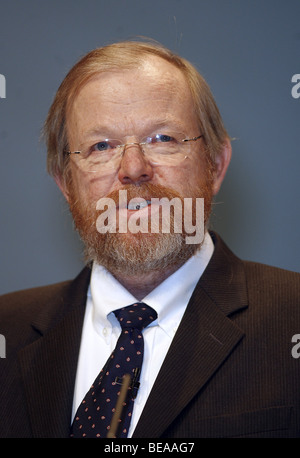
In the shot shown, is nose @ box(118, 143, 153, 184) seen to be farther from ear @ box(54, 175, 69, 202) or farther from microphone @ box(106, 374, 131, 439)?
microphone @ box(106, 374, 131, 439)

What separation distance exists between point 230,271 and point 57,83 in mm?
1003

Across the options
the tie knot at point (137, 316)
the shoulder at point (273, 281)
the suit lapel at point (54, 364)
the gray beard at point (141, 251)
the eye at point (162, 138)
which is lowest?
the suit lapel at point (54, 364)

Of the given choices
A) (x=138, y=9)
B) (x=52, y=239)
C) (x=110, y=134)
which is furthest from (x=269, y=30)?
Result: (x=52, y=239)

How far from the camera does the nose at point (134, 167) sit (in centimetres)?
152

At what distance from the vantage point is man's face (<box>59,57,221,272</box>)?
156 centimetres

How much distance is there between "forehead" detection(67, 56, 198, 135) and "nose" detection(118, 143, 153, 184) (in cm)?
7


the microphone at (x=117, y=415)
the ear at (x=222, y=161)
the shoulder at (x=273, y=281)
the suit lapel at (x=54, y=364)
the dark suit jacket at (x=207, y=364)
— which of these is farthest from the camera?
the ear at (x=222, y=161)

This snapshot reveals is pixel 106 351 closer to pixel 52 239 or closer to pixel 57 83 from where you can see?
pixel 52 239

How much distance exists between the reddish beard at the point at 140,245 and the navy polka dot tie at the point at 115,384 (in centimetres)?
15

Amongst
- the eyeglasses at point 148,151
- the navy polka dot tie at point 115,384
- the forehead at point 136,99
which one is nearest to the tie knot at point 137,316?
the navy polka dot tie at point 115,384

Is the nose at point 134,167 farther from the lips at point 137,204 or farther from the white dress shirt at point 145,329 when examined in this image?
the white dress shirt at point 145,329

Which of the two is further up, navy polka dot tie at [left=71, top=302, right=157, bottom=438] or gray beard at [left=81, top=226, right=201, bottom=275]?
gray beard at [left=81, top=226, right=201, bottom=275]

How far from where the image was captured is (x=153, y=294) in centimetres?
157

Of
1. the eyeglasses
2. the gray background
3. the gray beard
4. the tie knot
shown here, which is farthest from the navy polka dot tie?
the gray background
